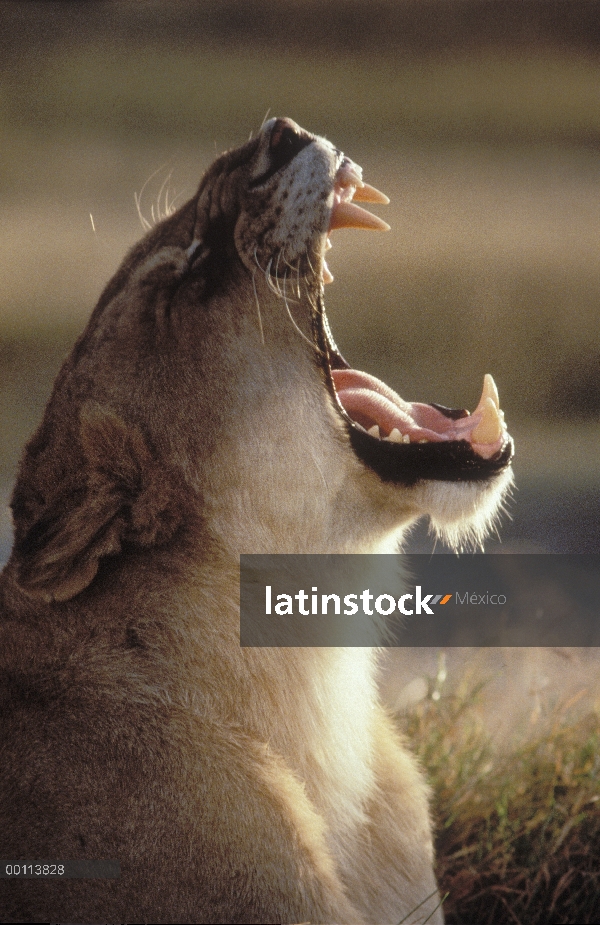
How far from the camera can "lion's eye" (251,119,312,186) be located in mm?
1965

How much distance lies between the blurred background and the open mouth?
58 cm

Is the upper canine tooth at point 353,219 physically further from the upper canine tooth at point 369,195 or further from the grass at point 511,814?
the grass at point 511,814

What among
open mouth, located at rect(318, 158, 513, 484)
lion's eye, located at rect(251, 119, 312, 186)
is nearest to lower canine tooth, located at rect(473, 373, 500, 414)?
open mouth, located at rect(318, 158, 513, 484)

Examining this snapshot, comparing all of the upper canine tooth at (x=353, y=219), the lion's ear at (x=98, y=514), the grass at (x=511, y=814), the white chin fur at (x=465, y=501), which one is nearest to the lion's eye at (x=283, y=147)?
the upper canine tooth at (x=353, y=219)

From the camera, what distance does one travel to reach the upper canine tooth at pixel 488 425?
6.85ft

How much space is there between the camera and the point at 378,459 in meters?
2.05

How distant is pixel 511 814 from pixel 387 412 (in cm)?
120

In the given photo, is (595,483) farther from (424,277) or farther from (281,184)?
(281,184)

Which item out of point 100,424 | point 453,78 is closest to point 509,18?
point 453,78

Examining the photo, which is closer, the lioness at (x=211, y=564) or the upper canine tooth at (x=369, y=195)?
the lioness at (x=211, y=564)

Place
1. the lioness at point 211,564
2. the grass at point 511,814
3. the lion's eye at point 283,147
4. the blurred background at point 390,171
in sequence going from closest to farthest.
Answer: the lioness at point 211,564
the lion's eye at point 283,147
the grass at point 511,814
the blurred background at point 390,171

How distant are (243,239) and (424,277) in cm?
168

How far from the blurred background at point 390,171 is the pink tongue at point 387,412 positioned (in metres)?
0.65

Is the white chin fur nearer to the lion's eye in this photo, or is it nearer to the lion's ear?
the lion's ear
